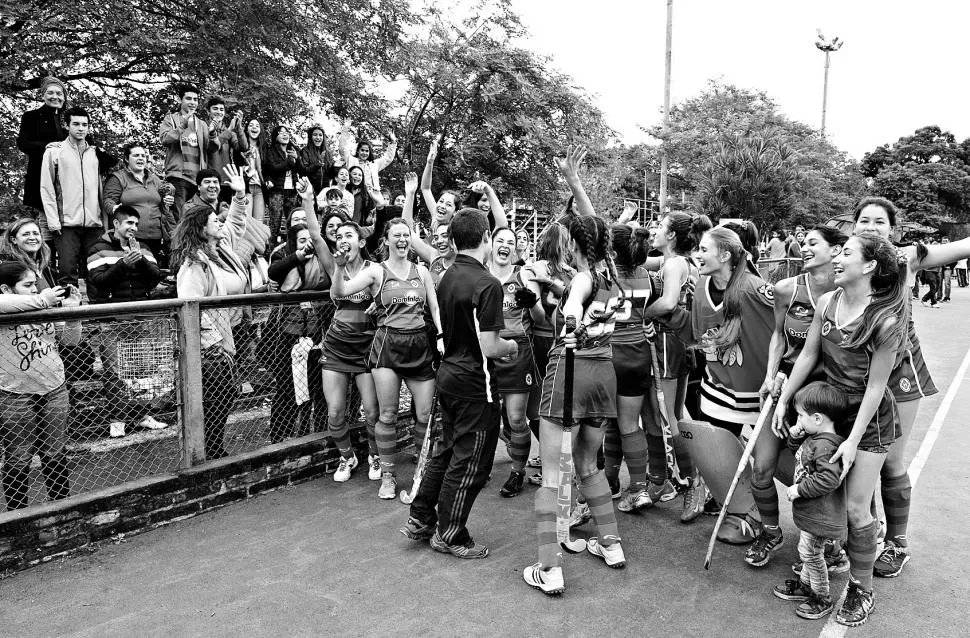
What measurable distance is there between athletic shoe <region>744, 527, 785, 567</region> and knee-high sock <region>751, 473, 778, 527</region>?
0.07 m

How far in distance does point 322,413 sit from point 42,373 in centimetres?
208

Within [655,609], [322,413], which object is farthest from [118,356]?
[655,609]

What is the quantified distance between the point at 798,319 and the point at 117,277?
16.2 feet

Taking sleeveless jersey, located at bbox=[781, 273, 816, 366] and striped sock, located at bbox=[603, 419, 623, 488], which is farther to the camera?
striped sock, located at bbox=[603, 419, 623, 488]

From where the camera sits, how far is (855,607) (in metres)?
3.29

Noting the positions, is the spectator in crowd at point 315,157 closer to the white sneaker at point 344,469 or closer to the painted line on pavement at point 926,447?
the white sneaker at point 344,469

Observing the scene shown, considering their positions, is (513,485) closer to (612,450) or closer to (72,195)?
(612,450)

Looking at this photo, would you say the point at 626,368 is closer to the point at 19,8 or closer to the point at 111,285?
the point at 111,285

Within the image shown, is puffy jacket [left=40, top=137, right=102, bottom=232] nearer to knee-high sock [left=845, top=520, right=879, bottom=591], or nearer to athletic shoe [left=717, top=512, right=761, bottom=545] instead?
athletic shoe [left=717, top=512, right=761, bottom=545]

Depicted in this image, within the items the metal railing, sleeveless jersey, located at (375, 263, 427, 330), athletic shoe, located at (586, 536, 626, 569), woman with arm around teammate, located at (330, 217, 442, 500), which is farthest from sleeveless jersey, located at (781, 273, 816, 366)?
the metal railing

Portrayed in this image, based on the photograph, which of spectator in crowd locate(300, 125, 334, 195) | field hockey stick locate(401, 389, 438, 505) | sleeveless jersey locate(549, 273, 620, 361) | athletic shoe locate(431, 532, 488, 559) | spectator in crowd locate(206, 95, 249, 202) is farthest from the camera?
spectator in crowd locate(300, 125, 334, 195)

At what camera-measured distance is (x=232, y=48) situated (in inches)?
357

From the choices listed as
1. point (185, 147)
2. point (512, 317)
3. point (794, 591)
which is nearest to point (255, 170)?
point (185, 147)

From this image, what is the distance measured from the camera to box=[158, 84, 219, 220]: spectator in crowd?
289 inches
